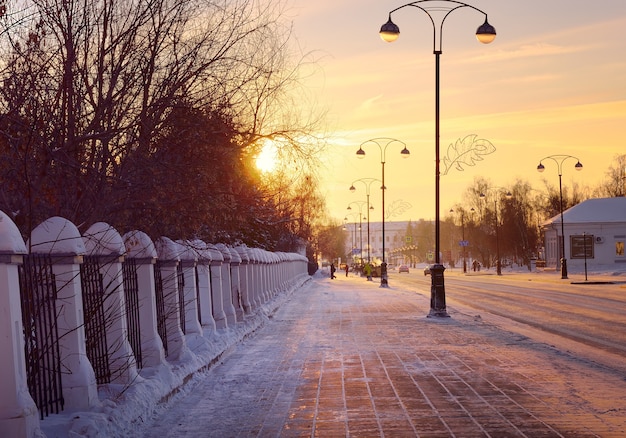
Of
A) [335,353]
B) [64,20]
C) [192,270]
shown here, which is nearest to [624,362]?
[335,353]

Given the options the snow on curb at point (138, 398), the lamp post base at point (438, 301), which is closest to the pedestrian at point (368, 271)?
the lamp post base at point (438, 301)

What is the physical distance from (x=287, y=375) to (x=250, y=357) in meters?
2.95

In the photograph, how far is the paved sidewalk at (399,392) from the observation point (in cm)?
889

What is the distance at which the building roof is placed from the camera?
8675 cm

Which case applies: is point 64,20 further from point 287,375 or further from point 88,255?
point 287,375

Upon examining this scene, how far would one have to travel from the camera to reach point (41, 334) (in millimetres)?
8836

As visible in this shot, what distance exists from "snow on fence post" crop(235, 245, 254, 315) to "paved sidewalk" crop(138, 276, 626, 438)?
5761 mm

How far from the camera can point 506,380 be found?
12.0 metres

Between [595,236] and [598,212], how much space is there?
442 cm

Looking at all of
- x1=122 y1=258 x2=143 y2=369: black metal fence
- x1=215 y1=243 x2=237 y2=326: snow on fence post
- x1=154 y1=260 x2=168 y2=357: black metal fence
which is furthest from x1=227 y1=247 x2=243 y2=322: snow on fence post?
x1=122 y1=258 x2=143 y2=369: black metal fence

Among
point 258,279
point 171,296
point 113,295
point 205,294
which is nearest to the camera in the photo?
point 113,295

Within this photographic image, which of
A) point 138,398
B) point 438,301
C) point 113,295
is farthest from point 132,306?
point 438,301

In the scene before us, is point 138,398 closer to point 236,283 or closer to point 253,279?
point 236,283

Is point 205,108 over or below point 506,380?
over
